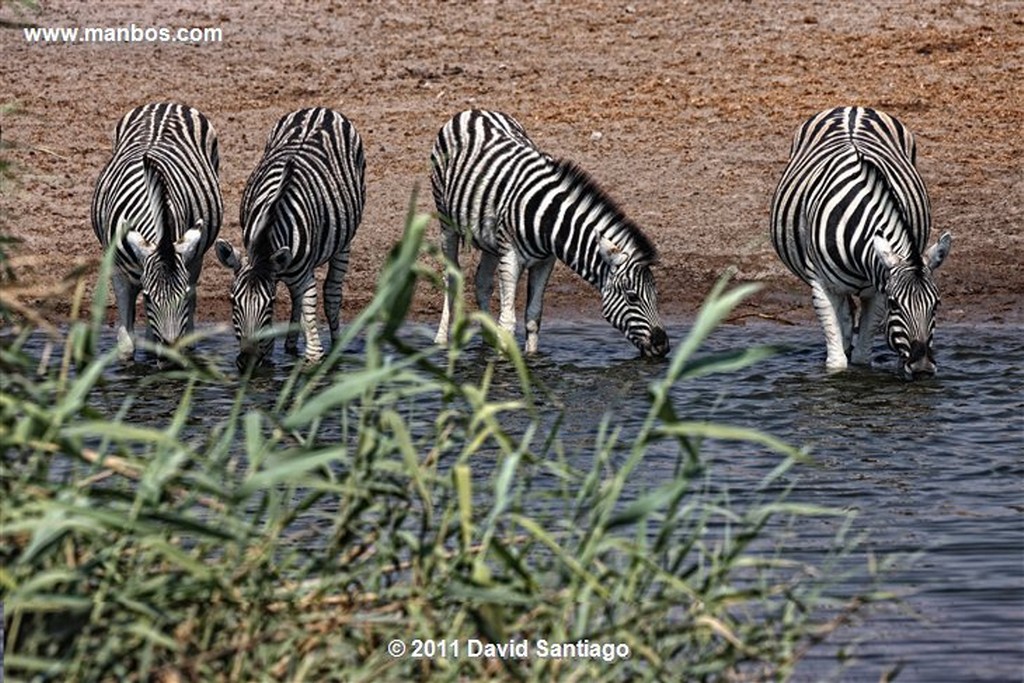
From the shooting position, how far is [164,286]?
10719 millimetres

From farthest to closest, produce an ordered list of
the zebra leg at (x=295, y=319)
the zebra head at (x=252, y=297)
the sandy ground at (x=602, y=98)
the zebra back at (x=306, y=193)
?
1. the sandy ground at (x=602, y=98)
2. the zebra leg at (x=295, y=319)
3. the zebra back at (x=306, y=193)
4. the zebra head at (x=252, y=297)

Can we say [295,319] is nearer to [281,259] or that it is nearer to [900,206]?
[281,259]

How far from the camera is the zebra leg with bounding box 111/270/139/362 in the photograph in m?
11.1

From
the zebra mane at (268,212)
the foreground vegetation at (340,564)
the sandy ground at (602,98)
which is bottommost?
the foreground vegetation at (340,564)

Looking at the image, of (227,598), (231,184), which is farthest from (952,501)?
(231,184)

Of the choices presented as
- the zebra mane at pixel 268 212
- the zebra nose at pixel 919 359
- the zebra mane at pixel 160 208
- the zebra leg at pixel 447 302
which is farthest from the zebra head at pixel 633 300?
the zebra mane at pixel 160 208

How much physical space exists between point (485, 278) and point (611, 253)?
1.17 meters

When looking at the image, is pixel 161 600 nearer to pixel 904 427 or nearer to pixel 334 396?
pixel 334 396

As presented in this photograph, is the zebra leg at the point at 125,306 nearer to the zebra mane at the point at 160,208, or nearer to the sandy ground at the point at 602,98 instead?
the zebra mane at the point at 160,208

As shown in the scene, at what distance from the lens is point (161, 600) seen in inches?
167

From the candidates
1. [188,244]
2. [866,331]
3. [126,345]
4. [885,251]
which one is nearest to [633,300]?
[866,331]

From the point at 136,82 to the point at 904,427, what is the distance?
9170mm

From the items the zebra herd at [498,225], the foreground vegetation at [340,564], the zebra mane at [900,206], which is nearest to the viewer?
the foreground vegetation at [340,564]

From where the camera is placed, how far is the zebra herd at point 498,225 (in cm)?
1070
